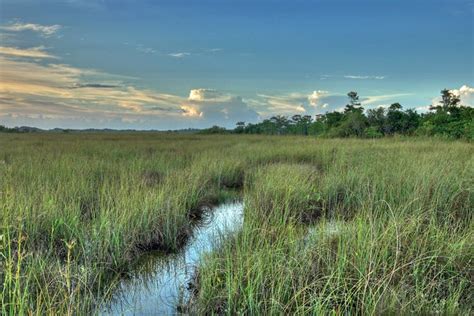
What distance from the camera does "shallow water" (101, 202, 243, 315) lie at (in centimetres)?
385

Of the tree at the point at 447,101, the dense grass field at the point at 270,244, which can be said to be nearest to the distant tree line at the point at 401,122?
the tree at the point at 447,101

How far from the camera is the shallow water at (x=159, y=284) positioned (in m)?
3.85

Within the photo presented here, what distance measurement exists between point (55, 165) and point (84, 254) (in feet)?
19.4

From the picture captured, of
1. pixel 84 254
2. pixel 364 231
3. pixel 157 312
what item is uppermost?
pixel 364 231

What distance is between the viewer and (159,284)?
14.6 feet

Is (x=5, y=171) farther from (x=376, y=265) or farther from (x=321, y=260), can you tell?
(x=376, y=265)

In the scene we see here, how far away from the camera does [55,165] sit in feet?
31.3

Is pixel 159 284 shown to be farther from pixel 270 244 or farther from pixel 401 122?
pixel 401 122

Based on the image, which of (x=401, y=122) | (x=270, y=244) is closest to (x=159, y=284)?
(x=270, y=244)

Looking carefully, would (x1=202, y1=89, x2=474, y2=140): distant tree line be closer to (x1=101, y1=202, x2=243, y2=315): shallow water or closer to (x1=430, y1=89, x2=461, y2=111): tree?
(x1=430, y1=89, x2=461, y2=111): tree

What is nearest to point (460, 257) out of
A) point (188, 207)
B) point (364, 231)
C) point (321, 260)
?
point (364, 231)

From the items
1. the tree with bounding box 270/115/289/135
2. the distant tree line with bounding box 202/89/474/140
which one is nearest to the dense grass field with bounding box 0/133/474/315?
the distant tree line with bounding box 202/89/474/140

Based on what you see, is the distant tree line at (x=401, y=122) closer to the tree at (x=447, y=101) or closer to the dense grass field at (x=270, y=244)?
the tree at (x=447, y=101)

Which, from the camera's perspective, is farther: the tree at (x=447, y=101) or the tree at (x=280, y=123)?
the tree at (x=280, y=123)
